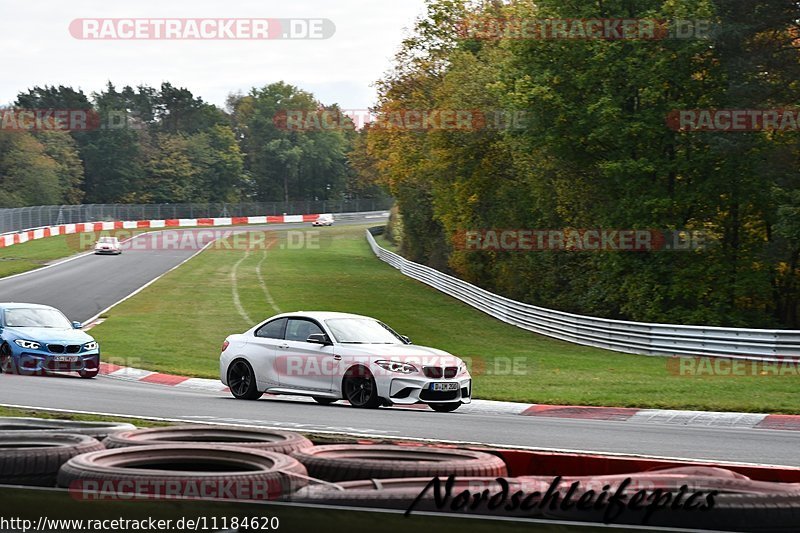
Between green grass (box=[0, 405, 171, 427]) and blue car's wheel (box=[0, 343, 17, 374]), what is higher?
green grass (box=[0, 405, 171, 427])

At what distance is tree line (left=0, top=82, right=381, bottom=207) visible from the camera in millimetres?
109000

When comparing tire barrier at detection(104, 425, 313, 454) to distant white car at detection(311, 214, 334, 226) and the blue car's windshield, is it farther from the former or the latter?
distant white car at detection(311, 214, 334, 226)

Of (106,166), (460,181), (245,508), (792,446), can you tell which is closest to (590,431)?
(792,446)

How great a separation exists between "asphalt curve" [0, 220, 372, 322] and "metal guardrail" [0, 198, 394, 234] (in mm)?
10342

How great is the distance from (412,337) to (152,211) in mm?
83566

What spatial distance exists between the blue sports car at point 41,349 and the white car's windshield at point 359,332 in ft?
22.4

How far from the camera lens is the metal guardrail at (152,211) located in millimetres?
77438

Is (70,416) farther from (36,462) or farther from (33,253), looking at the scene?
(33,253)

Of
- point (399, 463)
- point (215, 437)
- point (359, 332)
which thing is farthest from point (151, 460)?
point (359, 332)

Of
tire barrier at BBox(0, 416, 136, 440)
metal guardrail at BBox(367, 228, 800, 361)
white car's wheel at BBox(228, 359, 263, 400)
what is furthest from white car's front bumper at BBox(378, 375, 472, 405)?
metal guardrail at BBox(367, 228, 800, 361)

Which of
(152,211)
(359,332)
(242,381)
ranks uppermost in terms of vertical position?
(152,211)

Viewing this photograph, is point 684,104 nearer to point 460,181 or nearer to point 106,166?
point 460,181

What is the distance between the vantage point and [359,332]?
1670 cm

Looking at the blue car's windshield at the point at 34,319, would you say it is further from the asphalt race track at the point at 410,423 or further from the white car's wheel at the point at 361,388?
the white car's wheel at the point at 361,388
